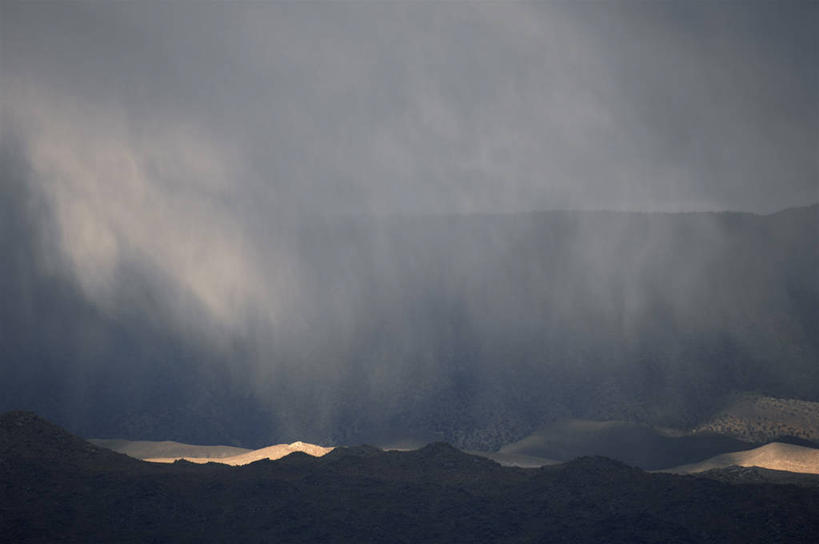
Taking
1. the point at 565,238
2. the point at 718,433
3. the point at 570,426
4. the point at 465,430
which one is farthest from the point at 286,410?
the point at 565,238

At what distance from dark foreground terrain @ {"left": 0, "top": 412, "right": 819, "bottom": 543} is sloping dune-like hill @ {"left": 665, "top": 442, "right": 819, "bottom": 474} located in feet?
52.9

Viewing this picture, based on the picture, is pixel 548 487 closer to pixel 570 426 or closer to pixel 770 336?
pixel 570 426

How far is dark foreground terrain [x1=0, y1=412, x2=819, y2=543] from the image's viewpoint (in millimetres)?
24266

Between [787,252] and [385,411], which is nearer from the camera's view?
[385,411]

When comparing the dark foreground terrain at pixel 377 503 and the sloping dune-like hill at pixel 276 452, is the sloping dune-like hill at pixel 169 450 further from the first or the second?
the dark foreground terrain at pixel 377 503

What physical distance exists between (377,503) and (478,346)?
2441 inches

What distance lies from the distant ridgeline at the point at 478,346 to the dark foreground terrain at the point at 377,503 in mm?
38659

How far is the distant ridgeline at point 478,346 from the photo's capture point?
73.3 metres

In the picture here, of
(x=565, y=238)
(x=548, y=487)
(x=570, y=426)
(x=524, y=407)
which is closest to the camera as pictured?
(x=548, y=487)

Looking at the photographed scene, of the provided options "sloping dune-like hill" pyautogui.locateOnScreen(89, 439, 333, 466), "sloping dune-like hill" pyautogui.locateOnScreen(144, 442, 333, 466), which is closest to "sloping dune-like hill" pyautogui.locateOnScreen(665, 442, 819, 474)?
"sloping dune-like hill" pyautogui.locateOnScreen(144, 442, 333, 466)

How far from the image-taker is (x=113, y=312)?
315ft

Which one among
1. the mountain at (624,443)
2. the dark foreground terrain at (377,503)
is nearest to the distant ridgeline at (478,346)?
the mountain at (624,443)

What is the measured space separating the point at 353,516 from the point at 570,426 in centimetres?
4552

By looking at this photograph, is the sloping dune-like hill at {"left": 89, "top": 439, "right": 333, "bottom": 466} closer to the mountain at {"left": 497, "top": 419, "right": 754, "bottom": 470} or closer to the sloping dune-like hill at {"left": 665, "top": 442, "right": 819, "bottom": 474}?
the mountain at {"left": 497, "top": 419, "right": 754, "bottom": 470}
